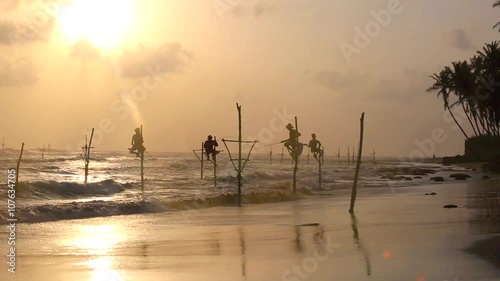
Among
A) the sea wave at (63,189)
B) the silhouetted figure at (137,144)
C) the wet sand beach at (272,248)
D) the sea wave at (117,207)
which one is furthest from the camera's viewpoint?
the silhouetted figure at (137,144)

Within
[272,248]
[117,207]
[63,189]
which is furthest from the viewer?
[63,189]

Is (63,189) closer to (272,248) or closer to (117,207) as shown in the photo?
(117,207)

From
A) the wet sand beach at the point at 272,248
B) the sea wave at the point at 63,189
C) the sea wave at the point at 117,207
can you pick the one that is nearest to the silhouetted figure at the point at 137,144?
the sea wave at the point at 63,189

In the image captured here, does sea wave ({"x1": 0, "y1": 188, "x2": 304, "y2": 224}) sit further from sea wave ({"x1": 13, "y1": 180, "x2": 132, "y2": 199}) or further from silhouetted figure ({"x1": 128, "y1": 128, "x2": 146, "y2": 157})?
silhouetted figure ({"x1": 128, "y1": 128, "x2": 146, "y2": 157})

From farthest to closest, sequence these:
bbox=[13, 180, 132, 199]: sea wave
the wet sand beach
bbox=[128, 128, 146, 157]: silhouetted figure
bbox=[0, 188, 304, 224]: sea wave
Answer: bbox=[128, 128, 146, 157]: silhouetted figure < bbox=[13, 180, 132, 199]: sea wave < bbox=[0, 188, 304, 224]: sea wave < the wet sand beach

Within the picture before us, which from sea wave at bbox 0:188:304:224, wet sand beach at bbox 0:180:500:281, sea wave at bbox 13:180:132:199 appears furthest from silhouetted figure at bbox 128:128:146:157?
wet sand beach at bbox 0:180:500:281

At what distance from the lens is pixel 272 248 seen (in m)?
12.2

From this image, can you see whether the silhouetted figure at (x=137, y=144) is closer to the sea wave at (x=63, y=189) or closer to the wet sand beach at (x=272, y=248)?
the sea wave at (x=63, y=189)

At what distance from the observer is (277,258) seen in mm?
11016

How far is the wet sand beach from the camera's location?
31.4 ft

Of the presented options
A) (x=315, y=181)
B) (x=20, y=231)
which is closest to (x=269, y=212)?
(x=20, y=231)

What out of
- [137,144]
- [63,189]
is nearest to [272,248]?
[63,189]

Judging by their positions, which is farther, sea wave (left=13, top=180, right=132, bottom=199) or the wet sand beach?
sea wave (left=13, top=180, right=132, bottom=199)

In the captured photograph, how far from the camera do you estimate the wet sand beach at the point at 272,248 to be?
9.57m
